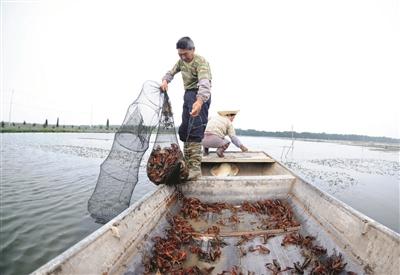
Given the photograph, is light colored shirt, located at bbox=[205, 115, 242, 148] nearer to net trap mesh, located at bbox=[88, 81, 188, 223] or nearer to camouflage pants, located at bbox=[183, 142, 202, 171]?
camouflage pants, located at bbox=[183, 142, 202, 171]

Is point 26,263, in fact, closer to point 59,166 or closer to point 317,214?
point 317,214

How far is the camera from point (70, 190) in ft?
28.6

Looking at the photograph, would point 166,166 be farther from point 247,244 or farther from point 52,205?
point 52,205

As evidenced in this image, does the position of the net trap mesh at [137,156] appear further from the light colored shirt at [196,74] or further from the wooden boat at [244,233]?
the light colored shirt at [196,74]

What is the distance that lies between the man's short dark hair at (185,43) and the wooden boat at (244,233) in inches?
98.8

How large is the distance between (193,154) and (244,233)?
206 centimetres

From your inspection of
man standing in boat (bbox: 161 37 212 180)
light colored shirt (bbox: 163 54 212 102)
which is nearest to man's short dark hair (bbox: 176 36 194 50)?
man standing in boat (bbox: 161 37 212 180)

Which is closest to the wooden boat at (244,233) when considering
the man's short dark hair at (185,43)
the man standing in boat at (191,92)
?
the man standing in boat at (191,92)

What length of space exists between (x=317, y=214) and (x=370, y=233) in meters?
1.13

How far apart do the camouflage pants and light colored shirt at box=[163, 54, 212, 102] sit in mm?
1071

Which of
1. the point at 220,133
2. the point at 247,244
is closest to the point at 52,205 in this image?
the point at 220,133

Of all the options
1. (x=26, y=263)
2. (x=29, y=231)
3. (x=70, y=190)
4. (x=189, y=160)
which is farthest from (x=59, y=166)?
(x=189, y=160)

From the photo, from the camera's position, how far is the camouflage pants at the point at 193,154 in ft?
16.6

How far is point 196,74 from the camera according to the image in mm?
5148
